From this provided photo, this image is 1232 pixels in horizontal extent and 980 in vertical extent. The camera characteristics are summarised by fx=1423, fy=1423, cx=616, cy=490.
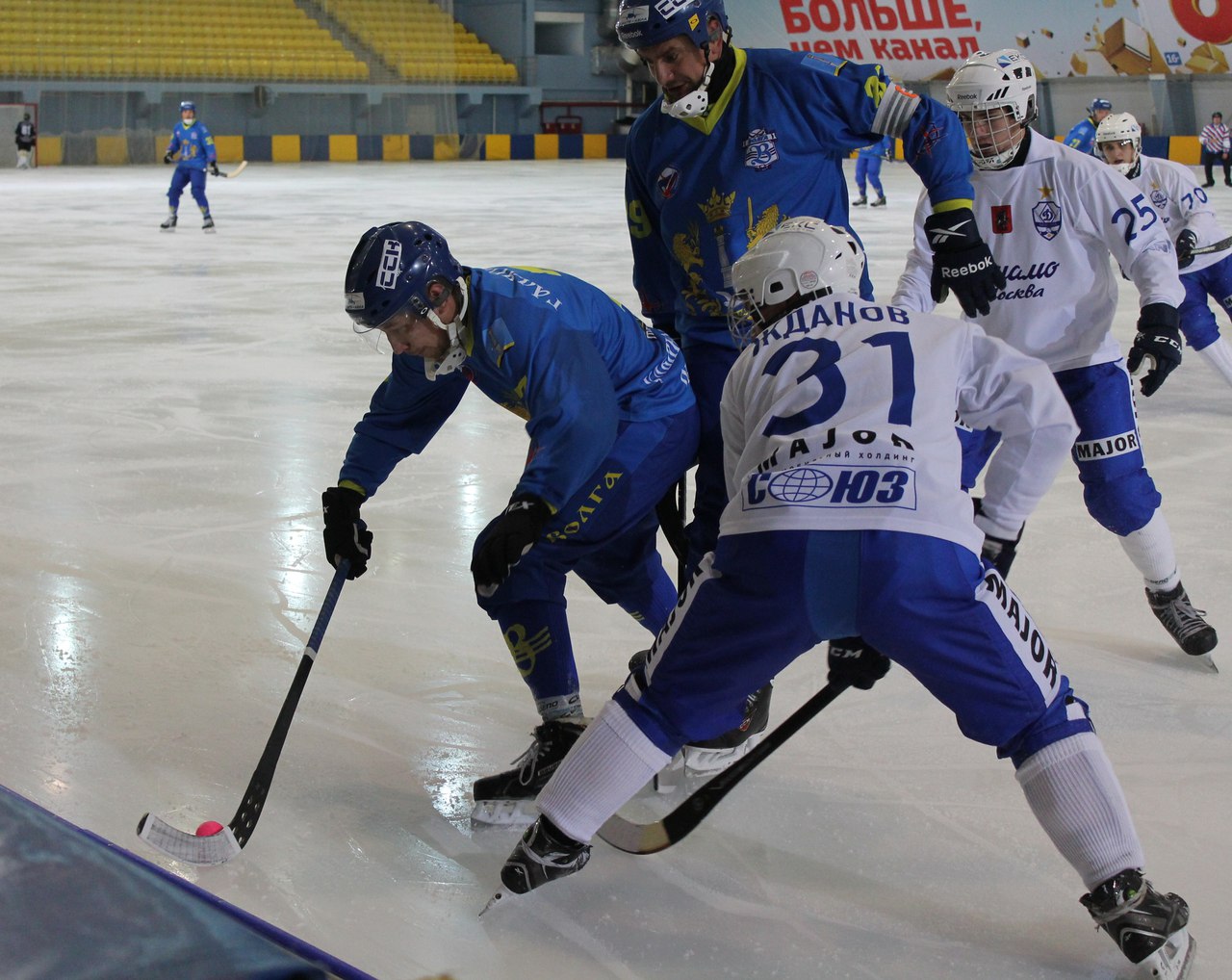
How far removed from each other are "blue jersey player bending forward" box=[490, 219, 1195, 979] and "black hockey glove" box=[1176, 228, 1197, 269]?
333cm

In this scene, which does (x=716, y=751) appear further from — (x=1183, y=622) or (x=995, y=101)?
(x=995, y=101)

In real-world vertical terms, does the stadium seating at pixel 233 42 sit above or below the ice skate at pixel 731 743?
above

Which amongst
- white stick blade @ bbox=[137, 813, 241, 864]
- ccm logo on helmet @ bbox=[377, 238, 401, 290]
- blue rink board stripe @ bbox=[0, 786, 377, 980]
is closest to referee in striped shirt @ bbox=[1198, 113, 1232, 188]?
ccm logo on helmet @ bbox=[377, 238, 401, 290]

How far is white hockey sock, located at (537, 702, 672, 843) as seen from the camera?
202cm

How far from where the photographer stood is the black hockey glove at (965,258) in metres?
2.80

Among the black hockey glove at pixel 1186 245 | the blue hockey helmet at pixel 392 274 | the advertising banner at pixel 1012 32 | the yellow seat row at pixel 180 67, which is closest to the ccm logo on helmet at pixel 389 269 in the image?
the blue hockey helmet at pixel 392 274

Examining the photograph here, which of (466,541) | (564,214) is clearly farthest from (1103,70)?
(466,541)

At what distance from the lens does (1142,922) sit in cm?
192

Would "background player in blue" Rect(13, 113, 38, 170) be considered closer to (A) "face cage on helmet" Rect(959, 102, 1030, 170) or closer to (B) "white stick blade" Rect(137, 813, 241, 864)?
(A) "face cage on helmet" Rect(959, 102, 1030, 170)

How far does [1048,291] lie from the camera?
3219 mm

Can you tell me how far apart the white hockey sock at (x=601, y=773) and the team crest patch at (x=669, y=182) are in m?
1.25

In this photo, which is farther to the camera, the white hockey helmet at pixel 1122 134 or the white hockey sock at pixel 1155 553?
the white hockey helmet at pixel 1122 134

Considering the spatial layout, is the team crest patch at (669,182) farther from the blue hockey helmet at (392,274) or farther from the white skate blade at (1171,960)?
the white skate blade at (1171,960)

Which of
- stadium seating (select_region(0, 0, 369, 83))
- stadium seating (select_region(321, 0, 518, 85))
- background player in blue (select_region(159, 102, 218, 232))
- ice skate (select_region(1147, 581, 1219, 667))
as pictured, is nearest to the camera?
ice skate (select_region(1147, 581, 1219, 667))
